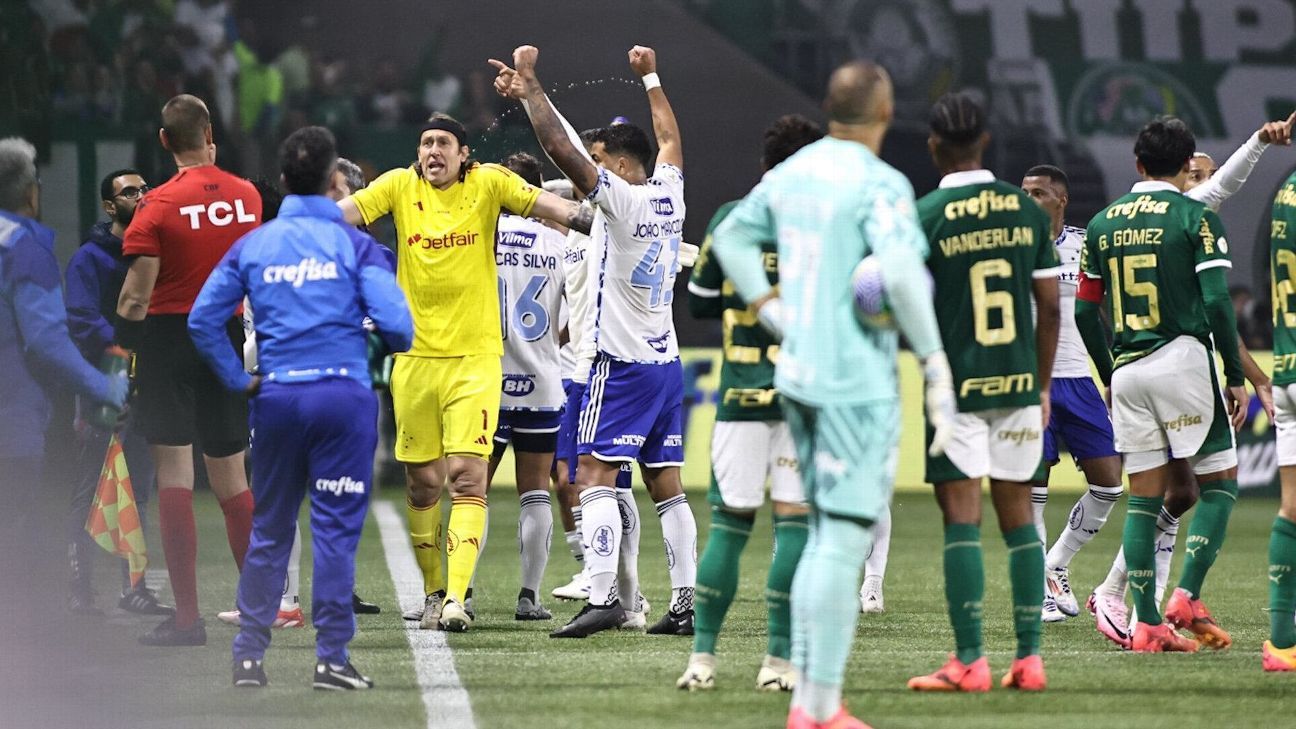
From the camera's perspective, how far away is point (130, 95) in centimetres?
1964

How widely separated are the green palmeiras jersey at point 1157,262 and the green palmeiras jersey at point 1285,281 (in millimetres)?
240

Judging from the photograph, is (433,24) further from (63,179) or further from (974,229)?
(974,229)

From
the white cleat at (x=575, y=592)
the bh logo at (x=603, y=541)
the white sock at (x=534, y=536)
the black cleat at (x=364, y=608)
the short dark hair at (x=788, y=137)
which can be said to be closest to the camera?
the short dark hair at (x=788, y=137)

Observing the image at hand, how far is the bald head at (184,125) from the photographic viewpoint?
25.5ft

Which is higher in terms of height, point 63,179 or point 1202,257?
point 63,179

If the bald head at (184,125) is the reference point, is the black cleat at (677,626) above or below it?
below

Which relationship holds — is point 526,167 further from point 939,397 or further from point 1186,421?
point 939,397

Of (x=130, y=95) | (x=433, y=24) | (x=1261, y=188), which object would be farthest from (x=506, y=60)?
(x=1261, y=188)

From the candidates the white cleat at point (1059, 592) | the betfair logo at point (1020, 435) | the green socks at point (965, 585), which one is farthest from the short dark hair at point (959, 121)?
the white cleat at point (1059, 592)

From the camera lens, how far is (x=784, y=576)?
20.7 feet

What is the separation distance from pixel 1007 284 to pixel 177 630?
4.00 m

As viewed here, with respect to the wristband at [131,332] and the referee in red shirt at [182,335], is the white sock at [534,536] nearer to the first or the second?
the referee in red shirt at [182,335]

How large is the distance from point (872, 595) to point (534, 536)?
1769mm

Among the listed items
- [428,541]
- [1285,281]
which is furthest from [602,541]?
[1285,281]
